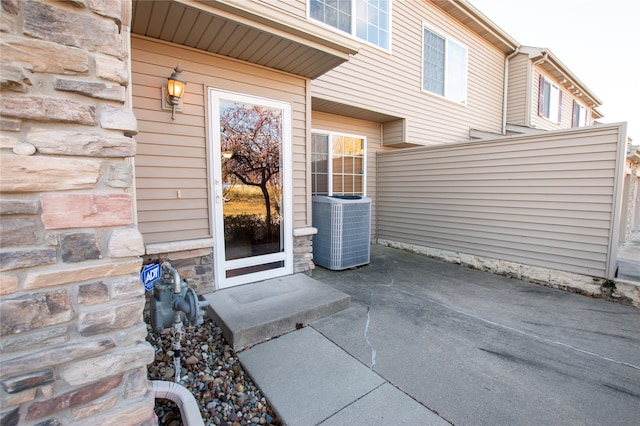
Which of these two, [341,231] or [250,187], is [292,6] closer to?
[250,187]

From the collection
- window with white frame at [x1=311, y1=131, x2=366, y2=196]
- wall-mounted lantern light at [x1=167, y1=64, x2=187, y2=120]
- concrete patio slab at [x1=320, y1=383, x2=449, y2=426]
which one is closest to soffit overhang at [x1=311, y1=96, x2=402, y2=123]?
window with white frame at [x1=311, y1=131, x2=366, y2=196]

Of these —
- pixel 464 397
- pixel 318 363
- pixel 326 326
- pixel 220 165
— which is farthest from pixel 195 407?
pixel 220 165

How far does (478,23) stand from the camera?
7.05 meters

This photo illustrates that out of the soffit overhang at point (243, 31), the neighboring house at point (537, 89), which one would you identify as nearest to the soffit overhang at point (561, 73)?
the neighboring house at point (537, 89)

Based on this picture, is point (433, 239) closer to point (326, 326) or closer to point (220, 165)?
point (326, 326)

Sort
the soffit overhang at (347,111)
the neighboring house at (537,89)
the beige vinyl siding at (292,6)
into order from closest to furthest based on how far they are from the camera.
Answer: the beige vinyl siding at (292,6) < the soffit overhang at (347,111) < the neighboring house at (537,89)

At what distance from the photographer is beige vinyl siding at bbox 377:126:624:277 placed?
11.8ft

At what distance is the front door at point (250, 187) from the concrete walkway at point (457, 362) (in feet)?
3.64

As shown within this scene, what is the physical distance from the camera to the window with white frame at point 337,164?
5453mm

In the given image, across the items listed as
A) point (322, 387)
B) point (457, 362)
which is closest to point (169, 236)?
point (322, 387)

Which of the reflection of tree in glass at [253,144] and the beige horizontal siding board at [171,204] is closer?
the beige horizontal siding board at [171,204]

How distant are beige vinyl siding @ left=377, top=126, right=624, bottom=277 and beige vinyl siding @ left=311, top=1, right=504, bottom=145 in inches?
44.7

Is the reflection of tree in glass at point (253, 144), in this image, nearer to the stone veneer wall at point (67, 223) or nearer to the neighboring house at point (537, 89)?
the stone veneer wall at point (67, 223)

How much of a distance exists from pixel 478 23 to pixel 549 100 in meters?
4.55
